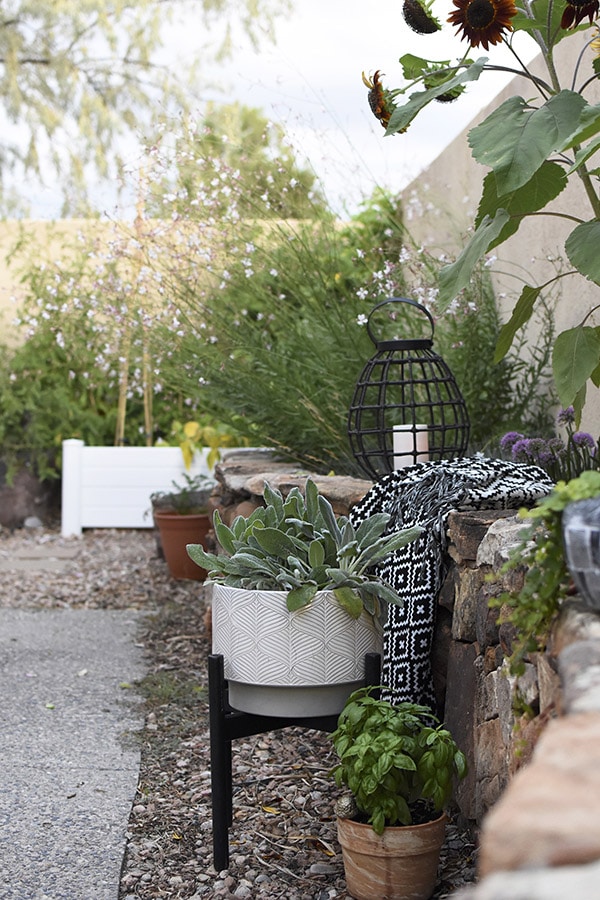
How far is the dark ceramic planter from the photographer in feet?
3.70

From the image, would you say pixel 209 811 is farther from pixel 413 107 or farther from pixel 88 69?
pixel 88 69

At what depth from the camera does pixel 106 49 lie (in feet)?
28.3

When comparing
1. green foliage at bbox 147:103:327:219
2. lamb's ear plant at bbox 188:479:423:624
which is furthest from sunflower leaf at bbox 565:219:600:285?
green foliage at bbox 147:103:327:219

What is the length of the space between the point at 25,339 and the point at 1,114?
3012 millimetres

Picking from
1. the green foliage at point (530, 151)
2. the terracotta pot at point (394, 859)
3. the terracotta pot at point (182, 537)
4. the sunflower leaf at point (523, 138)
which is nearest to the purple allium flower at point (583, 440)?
the green foliage at point (530, 151)

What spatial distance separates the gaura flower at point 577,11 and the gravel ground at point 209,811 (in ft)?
5.54

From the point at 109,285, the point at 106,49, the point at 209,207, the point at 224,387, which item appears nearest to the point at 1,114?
the point at 106,49

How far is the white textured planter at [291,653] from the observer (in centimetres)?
191

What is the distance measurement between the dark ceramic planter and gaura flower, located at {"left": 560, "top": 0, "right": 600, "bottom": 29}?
1203 mm

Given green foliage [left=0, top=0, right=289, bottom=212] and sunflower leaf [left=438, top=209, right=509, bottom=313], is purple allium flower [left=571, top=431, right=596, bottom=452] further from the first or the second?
green foliage [left=0, top=0, right=289, bottom=212]

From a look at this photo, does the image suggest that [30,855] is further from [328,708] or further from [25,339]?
[25,339]

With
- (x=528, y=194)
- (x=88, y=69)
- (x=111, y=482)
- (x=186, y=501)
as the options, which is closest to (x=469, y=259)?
(x=528, y=194)

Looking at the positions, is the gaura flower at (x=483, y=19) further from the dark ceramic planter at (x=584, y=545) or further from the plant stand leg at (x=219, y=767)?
the plant stand leg at (x=219, y=767)

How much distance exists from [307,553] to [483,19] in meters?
1.13
